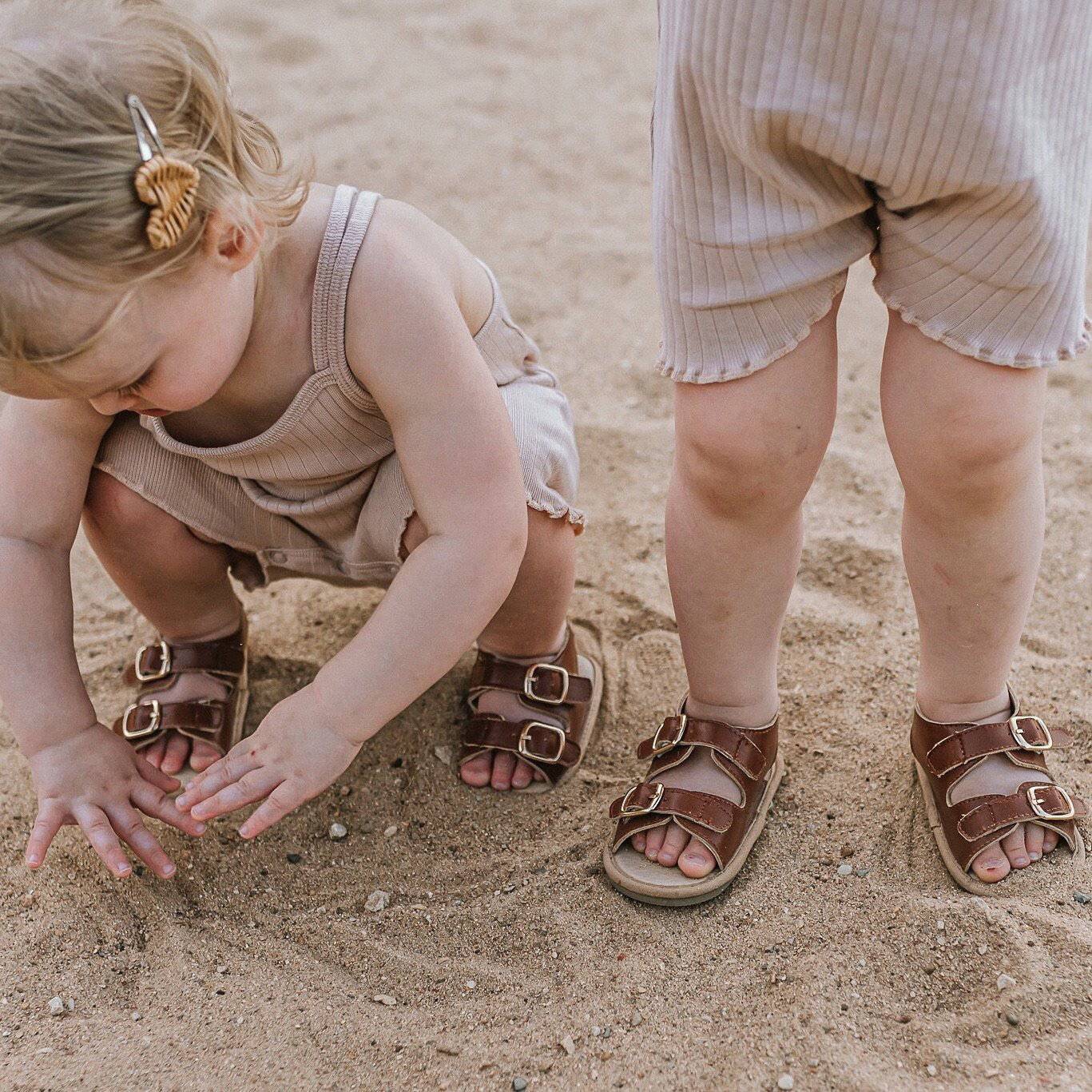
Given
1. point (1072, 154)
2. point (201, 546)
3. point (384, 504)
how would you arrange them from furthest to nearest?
point (201, 546) < point (384, 504) < point (1072, 154)

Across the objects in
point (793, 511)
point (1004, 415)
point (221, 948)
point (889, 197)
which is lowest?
point (221, 948)

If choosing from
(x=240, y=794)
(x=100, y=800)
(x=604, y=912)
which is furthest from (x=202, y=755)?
(x=604, y=912)

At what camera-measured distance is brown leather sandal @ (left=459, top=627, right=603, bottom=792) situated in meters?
1.71

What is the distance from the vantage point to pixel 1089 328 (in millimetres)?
1344

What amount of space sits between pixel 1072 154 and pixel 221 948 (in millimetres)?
1264

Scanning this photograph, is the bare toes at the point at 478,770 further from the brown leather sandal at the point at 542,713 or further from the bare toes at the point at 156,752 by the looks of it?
the bare toes at the point at 156,752

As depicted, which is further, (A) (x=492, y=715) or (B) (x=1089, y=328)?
(A) (x=492, y=715)

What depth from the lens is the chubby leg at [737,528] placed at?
1.38 metres

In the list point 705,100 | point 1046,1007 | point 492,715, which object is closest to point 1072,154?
point 705,100

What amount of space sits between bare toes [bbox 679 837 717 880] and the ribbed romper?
0.46m

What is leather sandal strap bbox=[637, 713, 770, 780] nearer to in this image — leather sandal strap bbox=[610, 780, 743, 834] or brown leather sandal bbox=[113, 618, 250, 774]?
leather sandal strap bbox=[610, 780, 743, 834]

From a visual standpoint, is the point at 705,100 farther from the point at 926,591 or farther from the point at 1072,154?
the point at 926,591

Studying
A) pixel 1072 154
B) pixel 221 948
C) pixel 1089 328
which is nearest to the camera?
pixel 1072 154

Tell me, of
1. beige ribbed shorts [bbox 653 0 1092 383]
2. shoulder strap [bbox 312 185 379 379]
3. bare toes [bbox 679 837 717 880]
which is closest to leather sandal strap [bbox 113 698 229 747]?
shoulder strap [bbox 312 185 379 379]
